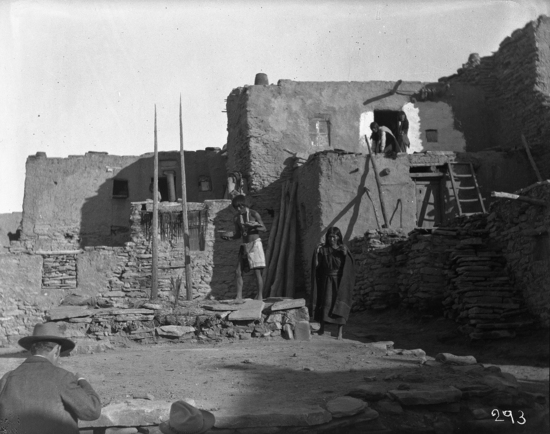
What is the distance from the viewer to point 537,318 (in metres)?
10.2

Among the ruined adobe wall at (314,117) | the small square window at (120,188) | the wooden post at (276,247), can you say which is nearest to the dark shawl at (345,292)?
the wooden post at (276,247)

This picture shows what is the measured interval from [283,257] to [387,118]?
282 inches

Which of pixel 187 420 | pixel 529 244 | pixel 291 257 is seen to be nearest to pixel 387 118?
pixel 291 257

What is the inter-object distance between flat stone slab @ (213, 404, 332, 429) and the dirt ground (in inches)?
7.9

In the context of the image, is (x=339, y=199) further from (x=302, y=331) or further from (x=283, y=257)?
(x=302, y=331)

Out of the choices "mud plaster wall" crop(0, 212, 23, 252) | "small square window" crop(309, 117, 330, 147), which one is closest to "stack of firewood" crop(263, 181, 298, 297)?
"small square window" crop(309, 117, 330, 147)

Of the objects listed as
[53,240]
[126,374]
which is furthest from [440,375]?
[53,240]

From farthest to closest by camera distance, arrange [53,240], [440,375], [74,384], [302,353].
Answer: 1. [53,240]
2. [302,353]
3. [440,375]
4. [74,384]

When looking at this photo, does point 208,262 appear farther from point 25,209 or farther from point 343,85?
point 25,209

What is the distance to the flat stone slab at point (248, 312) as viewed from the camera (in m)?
9.22

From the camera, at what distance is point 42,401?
4.12 m

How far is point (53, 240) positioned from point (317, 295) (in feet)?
54.9

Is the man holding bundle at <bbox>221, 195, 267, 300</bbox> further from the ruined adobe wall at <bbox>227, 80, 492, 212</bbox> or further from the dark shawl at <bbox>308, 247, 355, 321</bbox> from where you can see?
the ruined adobe wall at <bbox>227, 80, 492, 212</bbox>

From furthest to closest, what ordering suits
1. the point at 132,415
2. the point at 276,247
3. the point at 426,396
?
the point at 276,247 < the point at 426,396 < the point at 132,415
